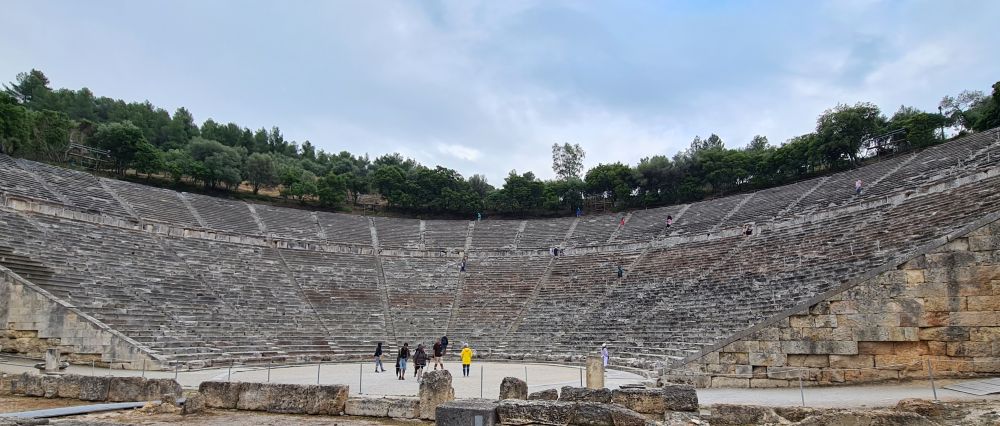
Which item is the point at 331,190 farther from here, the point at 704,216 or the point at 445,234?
the point at 704,216

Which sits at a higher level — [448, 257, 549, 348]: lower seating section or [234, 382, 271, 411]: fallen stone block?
[448, 257, 549, 348]: lower seating section

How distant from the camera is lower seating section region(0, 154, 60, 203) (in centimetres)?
2279

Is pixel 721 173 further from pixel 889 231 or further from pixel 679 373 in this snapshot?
pixel 679 373

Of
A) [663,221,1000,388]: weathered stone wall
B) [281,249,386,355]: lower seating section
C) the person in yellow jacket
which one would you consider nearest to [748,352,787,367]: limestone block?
[663,221,1000,388]: weathered stone wall

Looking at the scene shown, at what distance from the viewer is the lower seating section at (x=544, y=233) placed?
109 ft

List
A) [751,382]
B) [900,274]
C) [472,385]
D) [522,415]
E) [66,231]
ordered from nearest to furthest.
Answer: [522,415] < [900,274] < [751,382] < [472,385] < [66,231]

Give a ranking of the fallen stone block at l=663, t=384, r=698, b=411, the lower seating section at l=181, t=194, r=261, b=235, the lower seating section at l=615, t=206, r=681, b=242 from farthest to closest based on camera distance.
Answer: the lower seating section at l=615, t=206, r=681, b=242 < the lower seating section at l=181, t=194, r=261, b=235 < the fallen stone block at l=663, t=384, r=698, b=411

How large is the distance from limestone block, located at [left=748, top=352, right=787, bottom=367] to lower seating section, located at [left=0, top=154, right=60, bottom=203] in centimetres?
2814

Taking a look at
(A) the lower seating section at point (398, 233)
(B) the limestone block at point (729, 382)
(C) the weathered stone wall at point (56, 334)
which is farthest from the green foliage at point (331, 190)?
(B) the limestone block at point (729, 382)

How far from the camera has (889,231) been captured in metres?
16.7

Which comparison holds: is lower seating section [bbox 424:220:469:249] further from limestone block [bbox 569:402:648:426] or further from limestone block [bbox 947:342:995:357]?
limestone block [bbox 569:402:648:426]

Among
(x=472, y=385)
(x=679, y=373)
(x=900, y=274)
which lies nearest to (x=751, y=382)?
(x=679, y=373)

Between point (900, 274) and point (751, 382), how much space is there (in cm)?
363

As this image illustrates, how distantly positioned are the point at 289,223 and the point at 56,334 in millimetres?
17579
